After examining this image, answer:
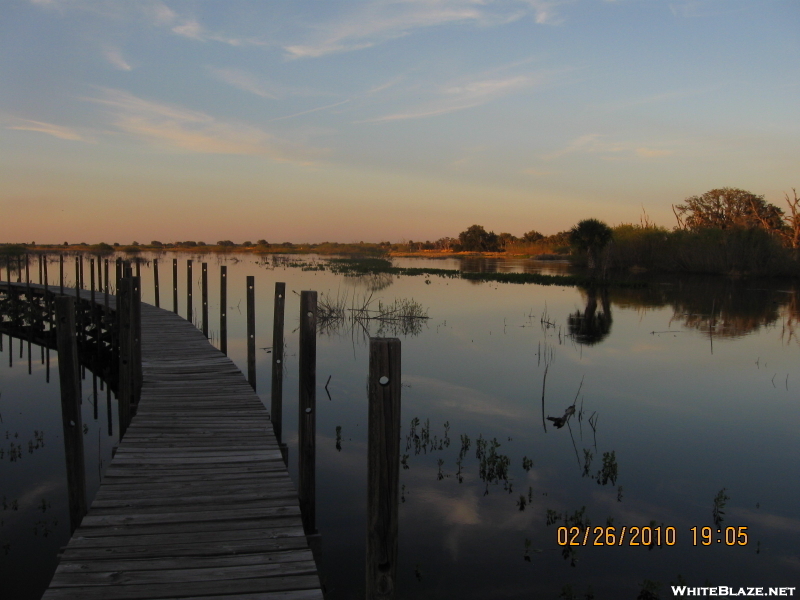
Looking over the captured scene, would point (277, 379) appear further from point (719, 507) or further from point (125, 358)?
point (719, 507)

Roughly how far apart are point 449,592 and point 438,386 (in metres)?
7.49

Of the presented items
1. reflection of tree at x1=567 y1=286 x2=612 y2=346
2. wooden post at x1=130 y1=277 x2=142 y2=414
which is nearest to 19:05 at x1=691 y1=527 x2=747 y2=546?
wooden post at x1=130 y1=277 x2=142 y2=414

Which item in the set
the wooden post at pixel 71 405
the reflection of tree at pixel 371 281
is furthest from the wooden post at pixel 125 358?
the reflection of tree at pixel 371 281

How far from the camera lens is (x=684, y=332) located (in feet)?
66.4

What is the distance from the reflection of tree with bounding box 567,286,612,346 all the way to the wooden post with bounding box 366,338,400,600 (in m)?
15.6

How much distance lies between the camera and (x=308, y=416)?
6.39 m

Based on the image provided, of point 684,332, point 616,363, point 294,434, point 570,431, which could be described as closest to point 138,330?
point 294,434

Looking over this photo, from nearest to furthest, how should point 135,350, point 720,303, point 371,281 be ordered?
point 135,350, point 720,303, point 371,281

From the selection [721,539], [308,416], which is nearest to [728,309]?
[721,539]

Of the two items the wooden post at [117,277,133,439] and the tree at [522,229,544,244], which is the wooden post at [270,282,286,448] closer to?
the wooden post at [117,277,133,439]

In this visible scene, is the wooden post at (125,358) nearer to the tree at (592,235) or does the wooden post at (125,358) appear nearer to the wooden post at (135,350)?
the wooden post at (135,350)

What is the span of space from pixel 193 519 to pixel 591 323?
1962cm

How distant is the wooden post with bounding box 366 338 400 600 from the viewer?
10.7 ft

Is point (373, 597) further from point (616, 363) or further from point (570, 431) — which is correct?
point (616, 363)
